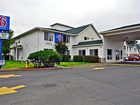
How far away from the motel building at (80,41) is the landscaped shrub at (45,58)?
10618 millimetres

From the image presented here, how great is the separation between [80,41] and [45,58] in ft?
59.8

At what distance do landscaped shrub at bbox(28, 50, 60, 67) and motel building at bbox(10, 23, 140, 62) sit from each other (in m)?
10.6

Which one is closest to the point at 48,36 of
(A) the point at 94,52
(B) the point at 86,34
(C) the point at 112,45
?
(A) the point at 94,52

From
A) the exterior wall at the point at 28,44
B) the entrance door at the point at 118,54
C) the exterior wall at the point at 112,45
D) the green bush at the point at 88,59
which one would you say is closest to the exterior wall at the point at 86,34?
the green bush at the point at 88,59

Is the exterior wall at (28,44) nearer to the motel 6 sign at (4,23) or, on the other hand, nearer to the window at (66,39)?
the window at (66,39)

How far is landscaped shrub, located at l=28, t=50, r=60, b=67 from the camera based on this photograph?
728 inches

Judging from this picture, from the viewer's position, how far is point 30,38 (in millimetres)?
32125

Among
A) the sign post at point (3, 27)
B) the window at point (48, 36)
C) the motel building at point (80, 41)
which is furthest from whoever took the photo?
the window at point (48, 36)

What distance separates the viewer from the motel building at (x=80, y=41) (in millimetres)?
29516

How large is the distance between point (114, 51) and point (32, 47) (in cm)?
1519

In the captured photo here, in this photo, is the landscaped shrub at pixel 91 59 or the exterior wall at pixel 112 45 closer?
the landscaped shrub at pixel 91 59

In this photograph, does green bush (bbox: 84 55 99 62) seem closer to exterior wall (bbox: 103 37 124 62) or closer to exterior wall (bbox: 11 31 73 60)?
exterior wall (bbox: 103 37 124 62)

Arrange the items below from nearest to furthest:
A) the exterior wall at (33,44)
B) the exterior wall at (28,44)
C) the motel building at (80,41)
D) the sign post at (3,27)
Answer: the sign post at (3,27), the motel building at (80,41), the exterior wall at (33,44), the exterior wall at (28,44)

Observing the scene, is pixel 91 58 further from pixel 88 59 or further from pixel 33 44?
pixel 33 44
